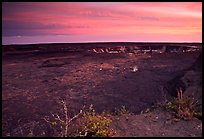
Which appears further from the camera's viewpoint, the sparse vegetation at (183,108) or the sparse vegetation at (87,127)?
the sparse vegetation at (183,108)

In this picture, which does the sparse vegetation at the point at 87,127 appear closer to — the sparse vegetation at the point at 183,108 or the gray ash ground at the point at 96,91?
the gray ash ground at the point at 96,91

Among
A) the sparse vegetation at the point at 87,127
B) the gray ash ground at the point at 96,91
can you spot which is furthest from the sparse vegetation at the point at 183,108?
the sparse vegetation at the point at 87,127

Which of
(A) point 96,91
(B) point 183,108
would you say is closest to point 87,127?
(B) point 183,108

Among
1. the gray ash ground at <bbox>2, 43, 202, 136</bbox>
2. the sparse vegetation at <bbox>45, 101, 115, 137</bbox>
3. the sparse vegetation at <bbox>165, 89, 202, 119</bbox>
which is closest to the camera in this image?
the sparse vegetation at <bbox>45, 101, 115, 137</bbox>

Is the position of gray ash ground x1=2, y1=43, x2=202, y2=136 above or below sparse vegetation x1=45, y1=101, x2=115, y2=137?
above

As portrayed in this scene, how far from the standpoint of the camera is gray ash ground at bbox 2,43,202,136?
5844 millimetres

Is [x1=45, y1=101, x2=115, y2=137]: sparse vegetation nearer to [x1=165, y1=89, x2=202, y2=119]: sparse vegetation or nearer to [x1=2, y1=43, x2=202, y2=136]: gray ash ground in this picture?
[x1=2, y1=43, x2=202, y2=136]: gray ash ground

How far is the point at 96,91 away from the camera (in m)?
7.49

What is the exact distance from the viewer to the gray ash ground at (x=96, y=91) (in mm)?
5844

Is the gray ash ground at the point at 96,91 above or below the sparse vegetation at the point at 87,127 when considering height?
above

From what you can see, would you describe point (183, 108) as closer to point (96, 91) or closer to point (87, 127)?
point (87, 127)

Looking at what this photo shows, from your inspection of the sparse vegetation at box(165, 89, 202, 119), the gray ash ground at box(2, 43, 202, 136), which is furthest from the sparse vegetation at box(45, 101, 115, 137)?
the sparse vegetation at box(165, 89, 202, 119)

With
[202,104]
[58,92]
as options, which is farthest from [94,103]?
[202,104]

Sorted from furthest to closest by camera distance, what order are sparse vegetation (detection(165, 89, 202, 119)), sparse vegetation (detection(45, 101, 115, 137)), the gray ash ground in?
sparse vegetation (detection(165, 89, 202, 119))
the gray ash ground
sparse vegetation (detection(45, 101, 115, 137))
